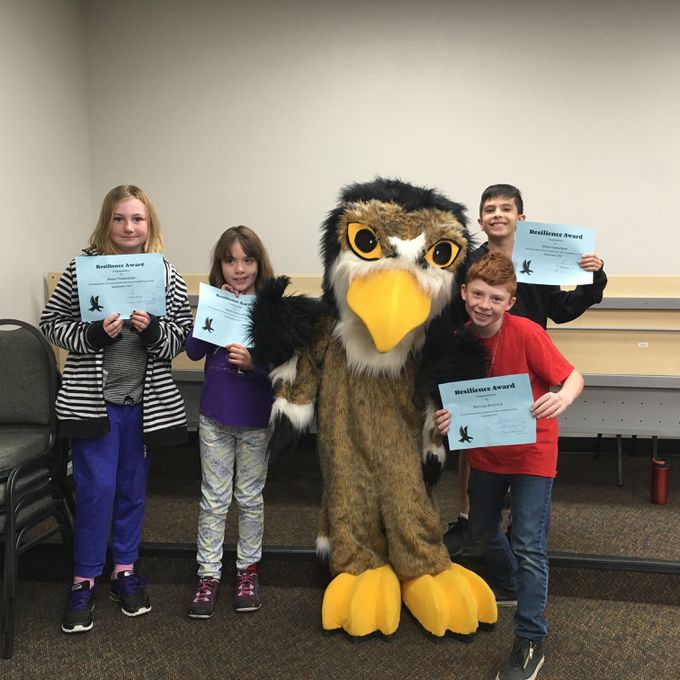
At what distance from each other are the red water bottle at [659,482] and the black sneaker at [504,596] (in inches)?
52.3

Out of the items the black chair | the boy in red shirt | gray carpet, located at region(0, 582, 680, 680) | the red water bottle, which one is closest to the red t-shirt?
the boy in red shirt

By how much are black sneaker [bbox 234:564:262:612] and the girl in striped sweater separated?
0.94 feet

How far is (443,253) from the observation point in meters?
1.58

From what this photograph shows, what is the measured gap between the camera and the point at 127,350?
174 cm

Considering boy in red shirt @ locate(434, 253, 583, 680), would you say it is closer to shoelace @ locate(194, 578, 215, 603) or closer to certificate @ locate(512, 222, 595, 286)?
certificate @ locate(512, 222, 595, 286)

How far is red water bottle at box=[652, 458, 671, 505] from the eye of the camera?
274 centimetres

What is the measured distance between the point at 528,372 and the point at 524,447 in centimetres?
20

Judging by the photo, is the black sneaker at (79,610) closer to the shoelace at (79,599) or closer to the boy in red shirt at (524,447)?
the shoelace at (79,599)

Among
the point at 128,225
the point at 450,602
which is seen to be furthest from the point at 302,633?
the point at 128,225

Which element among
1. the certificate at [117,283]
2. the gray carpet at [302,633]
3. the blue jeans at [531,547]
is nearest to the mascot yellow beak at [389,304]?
the blue jeans at [531,547]

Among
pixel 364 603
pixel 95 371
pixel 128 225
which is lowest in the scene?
pixel 364 603

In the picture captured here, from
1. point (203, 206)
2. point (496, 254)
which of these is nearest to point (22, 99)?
point (203, 206)

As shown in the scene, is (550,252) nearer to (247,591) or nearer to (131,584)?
(247,591)

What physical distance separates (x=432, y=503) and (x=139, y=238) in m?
1.21
